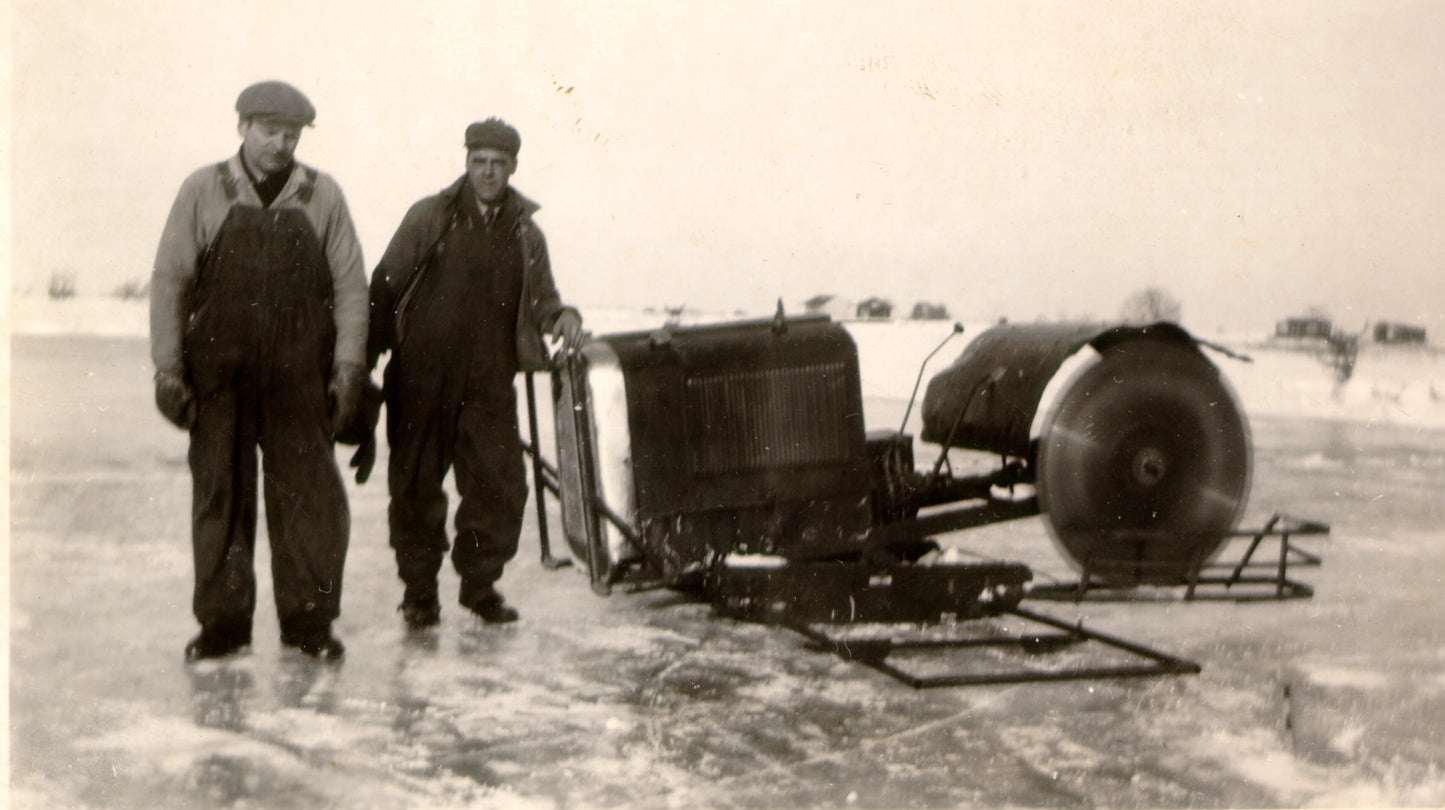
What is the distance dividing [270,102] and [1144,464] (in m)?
3.21

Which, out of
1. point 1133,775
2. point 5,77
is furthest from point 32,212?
point 1133,775

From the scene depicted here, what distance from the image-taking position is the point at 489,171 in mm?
4562

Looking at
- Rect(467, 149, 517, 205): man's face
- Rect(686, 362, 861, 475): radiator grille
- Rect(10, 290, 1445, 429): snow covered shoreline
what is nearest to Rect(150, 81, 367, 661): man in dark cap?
Rect(467, 149, 517, 205): man's face

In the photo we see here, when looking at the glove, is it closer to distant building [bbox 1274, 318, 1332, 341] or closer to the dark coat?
the dark coat

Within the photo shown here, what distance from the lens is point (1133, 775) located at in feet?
11.4

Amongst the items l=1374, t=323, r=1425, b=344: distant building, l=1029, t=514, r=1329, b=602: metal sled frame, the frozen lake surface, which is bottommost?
the frozen lake surface

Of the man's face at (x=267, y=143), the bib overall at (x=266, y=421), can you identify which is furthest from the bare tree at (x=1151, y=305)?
the man's face at (x=267, y=143)

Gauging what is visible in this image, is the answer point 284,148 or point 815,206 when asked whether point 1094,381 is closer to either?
point 815,206

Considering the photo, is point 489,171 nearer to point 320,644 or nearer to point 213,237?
point 213,237

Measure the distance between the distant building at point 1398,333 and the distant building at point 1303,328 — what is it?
0.24 m

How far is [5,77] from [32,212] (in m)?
0.45

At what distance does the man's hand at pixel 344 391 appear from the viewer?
167 inches

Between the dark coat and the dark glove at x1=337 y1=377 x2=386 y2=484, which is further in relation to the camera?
the dark coat

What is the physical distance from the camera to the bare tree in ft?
18.3
